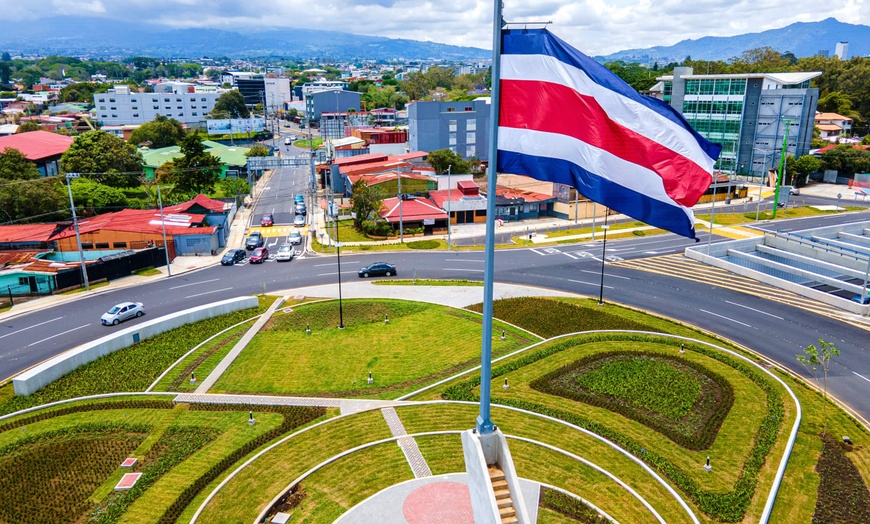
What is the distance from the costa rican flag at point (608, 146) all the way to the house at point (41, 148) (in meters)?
103

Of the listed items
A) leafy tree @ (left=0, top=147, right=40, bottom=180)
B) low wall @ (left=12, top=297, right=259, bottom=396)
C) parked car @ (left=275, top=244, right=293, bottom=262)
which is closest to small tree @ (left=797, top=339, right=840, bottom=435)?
low wall @ (left=12, top=297, right=259, bottom=396)

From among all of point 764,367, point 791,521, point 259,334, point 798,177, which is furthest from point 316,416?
point 798,177

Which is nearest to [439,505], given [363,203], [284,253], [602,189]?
[602,189]

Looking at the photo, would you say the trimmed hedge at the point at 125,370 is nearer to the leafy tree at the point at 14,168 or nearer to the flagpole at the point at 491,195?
the flagpole at the point at 491,195

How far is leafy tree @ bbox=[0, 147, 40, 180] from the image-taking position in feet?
244

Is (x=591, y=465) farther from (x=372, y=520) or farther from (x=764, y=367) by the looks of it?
(x=764, y=367)

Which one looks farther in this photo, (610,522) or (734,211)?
(734,211)

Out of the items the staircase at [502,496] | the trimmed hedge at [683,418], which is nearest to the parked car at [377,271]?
the trimmed hedge at [683,418]

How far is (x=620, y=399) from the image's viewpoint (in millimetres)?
29047

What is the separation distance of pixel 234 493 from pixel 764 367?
28.7 m

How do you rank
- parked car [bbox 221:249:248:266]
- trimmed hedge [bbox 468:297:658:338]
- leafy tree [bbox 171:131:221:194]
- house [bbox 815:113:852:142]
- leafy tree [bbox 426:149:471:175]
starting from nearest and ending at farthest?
trimmed hedge [bbox 468:297:658:338] → parked car [bbox 221:249:248:266] → leafy tree [bbox 171:131:221:194] → leafy tree [bbox 426:149:471:175] → house [bbox 815:113:852:142]

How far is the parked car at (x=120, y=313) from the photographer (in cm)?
4006

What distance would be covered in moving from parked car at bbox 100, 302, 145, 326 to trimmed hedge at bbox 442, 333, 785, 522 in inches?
997

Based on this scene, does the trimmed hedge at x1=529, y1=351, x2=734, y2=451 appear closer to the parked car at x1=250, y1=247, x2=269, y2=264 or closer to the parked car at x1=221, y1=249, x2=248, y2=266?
the parked car at x1=250, y1=247, x2=269, y2=264
